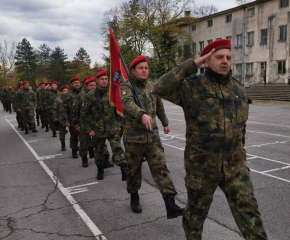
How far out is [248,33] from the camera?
33.8 m

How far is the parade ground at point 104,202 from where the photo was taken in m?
3.75

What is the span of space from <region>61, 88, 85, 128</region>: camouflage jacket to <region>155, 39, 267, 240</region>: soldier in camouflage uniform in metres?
4.75

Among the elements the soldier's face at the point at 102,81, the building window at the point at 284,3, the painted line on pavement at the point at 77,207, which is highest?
the building window at the point at 284,3

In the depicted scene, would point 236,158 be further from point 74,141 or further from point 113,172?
point 74,141

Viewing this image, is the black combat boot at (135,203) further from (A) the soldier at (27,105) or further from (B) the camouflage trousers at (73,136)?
(A) the soldier at (27,105)

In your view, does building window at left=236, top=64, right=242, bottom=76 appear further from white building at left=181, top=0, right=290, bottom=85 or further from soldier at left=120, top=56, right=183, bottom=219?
soldier at left=120, top=56, right=183, bottom=219

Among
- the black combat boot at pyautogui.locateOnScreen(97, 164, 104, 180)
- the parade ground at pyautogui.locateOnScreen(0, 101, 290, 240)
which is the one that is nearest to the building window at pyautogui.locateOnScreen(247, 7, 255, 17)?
the parade ground at pyautogui.locateOnScreen(0, 101, 290, 240)

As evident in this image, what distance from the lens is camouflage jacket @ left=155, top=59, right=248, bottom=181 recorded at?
8.73ft

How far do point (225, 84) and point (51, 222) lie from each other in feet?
9.87

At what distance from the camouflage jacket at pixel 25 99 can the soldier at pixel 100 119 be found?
317 inches

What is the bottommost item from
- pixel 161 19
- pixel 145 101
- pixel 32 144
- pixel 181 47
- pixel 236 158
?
pixel 32 144

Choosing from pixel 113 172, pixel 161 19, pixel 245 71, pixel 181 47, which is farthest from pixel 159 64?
pixel 113 172

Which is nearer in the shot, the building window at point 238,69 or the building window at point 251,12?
the building window at point 251,12

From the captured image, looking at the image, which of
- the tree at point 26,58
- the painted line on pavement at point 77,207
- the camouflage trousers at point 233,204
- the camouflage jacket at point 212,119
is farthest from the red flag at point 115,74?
the tree at point 26,58
